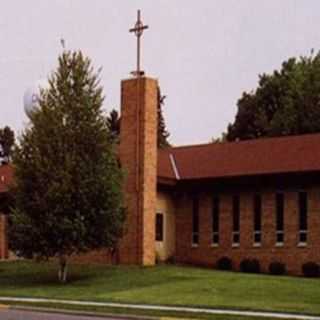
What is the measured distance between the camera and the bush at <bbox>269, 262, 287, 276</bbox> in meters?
42.8

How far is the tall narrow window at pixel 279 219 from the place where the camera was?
4391cm

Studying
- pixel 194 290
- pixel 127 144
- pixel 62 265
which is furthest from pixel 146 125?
pixel 194 290

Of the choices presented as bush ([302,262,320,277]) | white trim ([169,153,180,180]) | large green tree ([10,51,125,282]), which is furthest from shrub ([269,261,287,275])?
large green tree ([10,51,125,282])

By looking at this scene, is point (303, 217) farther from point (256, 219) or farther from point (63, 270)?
point (63, 270)

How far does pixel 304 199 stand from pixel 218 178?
4.32m

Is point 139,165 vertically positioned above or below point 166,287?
above

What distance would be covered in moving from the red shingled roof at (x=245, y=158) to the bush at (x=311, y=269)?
397 centimetres

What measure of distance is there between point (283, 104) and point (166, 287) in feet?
136

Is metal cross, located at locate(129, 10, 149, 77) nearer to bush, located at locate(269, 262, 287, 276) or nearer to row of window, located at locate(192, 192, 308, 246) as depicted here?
row of window, located at locate(192, 192, 308, 246)

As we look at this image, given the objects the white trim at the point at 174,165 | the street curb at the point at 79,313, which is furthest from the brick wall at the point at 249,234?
the street curb at the point at 79,313

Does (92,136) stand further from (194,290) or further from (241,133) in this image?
(241,133)

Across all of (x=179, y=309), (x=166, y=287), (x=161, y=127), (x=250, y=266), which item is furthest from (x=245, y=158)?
(x=161, y=127)

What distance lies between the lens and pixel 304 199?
142 feet

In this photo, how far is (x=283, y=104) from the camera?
71.9m
